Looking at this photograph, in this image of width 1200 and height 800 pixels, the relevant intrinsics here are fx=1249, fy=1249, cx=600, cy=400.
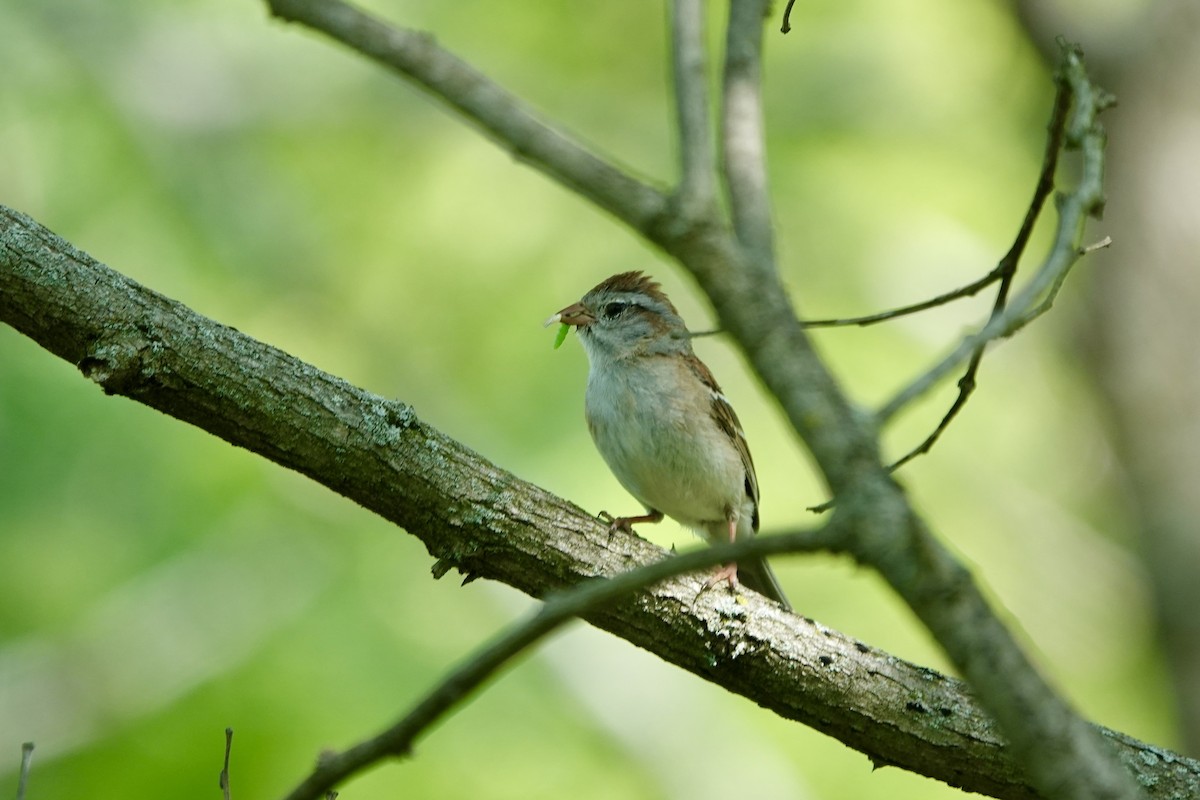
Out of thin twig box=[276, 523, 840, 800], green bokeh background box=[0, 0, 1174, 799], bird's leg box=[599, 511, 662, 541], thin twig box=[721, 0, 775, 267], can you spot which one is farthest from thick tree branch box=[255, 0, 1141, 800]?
green bokeh background box=[0, 0, 1174, 799]

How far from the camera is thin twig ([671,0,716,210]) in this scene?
229cm

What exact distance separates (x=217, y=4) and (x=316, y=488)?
182 inches

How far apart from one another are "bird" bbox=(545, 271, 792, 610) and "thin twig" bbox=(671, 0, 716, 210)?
3.54m

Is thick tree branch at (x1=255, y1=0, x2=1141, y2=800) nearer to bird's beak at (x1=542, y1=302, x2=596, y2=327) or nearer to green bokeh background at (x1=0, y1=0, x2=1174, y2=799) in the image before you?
bird's beak at (x1=542, y1=302, x2=596, y2=327)

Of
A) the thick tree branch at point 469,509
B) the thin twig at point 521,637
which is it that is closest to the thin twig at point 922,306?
the thin twig at point 521,637

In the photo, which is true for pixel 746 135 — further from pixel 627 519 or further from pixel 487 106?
pixel 627 519

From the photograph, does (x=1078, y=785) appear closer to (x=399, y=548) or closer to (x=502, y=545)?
(x=502, y=545)

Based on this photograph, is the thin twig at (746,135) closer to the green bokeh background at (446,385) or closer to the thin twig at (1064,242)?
the thin twig at (1064,242)

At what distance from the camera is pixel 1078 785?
1844 mm

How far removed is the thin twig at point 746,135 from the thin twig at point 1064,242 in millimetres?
349

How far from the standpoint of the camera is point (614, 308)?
6742 millimetres

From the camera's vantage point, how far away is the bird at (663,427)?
20.0ft

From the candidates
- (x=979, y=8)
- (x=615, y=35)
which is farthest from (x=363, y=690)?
(x=979, y=8)

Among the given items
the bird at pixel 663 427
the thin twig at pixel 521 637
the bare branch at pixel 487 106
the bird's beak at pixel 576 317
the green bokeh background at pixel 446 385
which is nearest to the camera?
the thin twig at pixel 521 637
